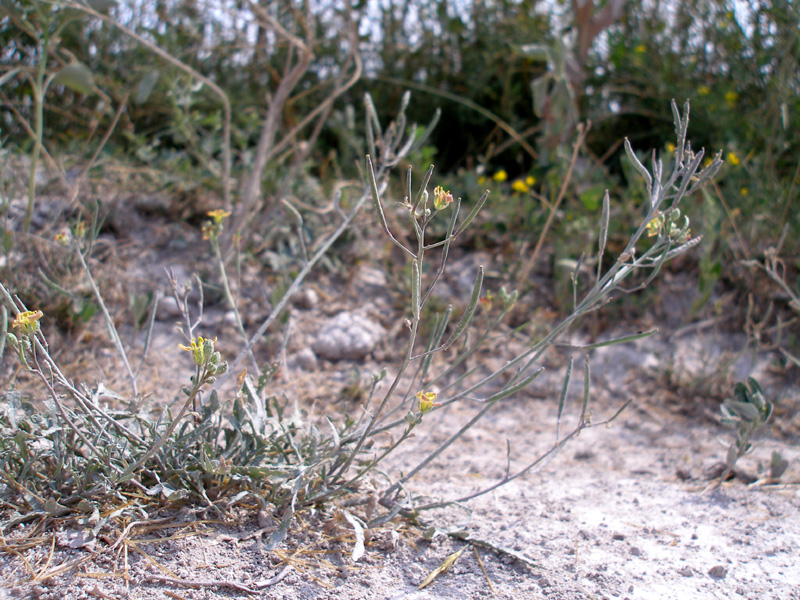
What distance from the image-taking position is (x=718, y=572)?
3.69 feet

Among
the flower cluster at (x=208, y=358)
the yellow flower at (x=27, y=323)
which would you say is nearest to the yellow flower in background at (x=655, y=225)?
the flower cluster at (x=208, y=358)

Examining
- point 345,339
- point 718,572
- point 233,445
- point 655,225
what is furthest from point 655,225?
point 345,339

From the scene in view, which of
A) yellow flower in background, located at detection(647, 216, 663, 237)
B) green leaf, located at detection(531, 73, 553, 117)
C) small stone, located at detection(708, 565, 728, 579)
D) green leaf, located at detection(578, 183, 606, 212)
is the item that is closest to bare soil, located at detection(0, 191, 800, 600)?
small stone, located at detection(708, 565, 728, 579)

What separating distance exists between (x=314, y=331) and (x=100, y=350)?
2.49 feet

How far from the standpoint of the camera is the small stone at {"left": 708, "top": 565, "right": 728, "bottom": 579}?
3.68 ft

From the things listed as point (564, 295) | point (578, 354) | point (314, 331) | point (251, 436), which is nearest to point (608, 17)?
point (564, 295)

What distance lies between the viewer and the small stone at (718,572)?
112cm

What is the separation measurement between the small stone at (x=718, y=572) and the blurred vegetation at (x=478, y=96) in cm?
140

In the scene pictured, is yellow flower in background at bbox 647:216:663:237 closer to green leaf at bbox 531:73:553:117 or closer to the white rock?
the white rock

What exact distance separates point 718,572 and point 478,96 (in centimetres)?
288

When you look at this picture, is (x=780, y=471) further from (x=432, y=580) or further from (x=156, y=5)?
(x=156, y=5)

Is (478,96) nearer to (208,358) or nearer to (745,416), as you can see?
(745,416)

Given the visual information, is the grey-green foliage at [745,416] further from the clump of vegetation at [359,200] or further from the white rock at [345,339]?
the white rock at [345,339]

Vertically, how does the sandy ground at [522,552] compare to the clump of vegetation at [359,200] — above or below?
below
